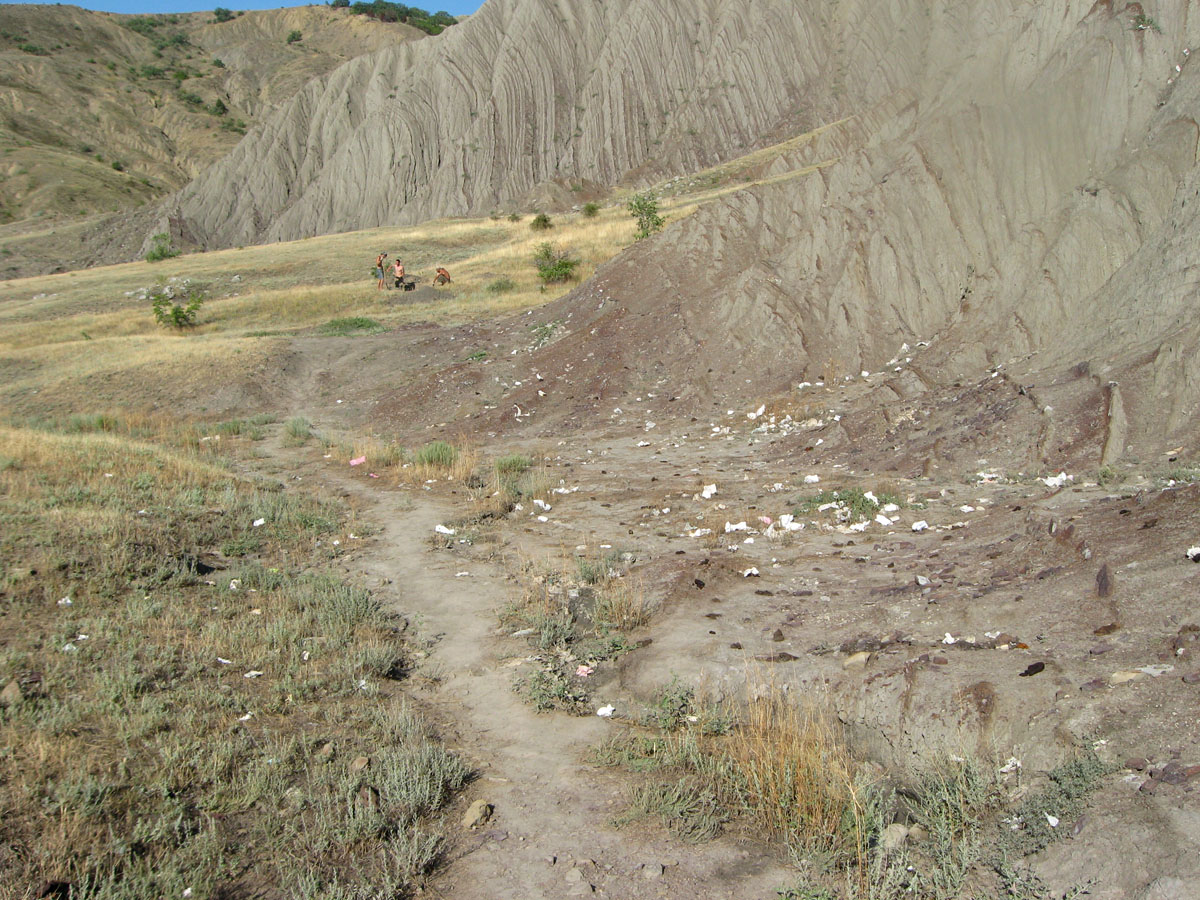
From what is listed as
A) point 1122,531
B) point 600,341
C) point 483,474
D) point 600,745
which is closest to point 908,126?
point 600,341

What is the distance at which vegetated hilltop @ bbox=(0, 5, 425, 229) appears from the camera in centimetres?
6800

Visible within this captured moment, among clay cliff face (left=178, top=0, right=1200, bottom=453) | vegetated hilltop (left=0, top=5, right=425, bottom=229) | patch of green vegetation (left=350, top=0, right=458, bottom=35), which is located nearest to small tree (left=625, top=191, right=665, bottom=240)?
clay cliff face (left=178, top=0, right=1200, bottom=453)

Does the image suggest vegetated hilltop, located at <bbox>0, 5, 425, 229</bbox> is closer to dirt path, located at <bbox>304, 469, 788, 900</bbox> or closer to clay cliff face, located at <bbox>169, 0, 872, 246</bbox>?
clay cliff face, located at <bbox>169, 0, 872, 246</bbox>

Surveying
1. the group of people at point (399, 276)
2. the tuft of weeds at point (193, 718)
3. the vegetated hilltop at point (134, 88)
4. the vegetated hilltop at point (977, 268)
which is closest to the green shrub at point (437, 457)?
the vegetated hilltop at point (977, 268)

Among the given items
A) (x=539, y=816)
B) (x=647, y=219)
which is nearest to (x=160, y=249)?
(x=647, y=219)

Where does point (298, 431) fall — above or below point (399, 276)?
below

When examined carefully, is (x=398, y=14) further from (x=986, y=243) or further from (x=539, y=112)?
(x=986, y=243)

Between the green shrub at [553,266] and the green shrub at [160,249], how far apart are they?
26.0m

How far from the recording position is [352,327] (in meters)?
25.3

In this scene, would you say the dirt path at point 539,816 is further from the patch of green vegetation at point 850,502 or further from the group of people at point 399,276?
the group of people at point 399,276

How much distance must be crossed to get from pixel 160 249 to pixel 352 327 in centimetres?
2517

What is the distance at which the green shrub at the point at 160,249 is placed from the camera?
4334 centimetres

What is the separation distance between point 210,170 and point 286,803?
212ft

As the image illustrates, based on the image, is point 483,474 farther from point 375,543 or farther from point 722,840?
point 722,840
